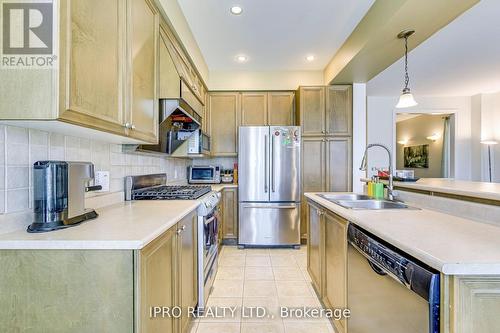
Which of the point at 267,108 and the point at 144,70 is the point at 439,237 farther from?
the point at 267,108

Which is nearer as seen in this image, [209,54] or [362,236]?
[362,236]

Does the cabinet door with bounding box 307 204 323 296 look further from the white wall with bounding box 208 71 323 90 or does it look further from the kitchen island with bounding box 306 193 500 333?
the white wall with bounding box 208 71 323 90

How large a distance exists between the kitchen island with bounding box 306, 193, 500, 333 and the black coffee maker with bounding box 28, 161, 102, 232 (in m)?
1.43

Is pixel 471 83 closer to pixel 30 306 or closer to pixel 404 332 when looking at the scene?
pixel 404 332

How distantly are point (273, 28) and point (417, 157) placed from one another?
6.23 metres

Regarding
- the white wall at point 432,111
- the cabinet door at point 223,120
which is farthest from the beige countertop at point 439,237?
the white wall at point 432,111

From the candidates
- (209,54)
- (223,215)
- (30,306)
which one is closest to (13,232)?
(30,306)

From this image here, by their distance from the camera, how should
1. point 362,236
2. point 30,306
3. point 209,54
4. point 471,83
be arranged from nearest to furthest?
point 30,306 < point 362,236 < point 209,54 < point 471,83

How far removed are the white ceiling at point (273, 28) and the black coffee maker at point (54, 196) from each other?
2.01 meters

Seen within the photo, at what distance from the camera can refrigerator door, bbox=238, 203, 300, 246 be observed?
3.57 m

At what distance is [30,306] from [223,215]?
2.85 m

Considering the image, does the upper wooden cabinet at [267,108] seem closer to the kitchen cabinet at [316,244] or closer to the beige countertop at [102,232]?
the kitchen cabinet at [316,244]

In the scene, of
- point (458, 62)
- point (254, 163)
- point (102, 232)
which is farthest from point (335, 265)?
point (458, 62)

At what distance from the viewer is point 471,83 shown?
14.7 feet
